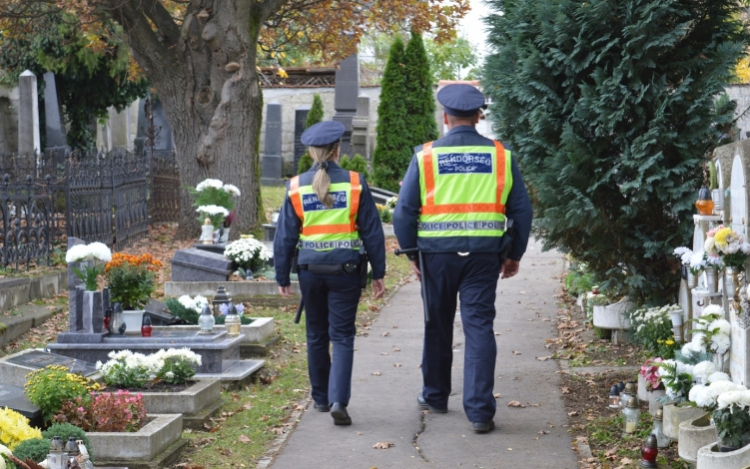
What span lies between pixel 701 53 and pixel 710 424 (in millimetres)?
3194

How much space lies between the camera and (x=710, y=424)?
5.59m

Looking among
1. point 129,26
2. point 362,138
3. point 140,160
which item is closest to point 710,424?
point 129,26

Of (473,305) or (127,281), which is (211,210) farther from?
(473,305)

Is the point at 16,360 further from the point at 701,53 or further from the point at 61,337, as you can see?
the point at 701,53

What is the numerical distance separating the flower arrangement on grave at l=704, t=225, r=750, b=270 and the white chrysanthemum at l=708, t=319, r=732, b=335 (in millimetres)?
400

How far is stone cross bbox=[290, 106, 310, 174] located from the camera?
3205cm

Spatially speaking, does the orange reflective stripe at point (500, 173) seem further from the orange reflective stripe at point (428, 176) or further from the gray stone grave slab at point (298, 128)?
the gray stone grave slab at point (298, 128)

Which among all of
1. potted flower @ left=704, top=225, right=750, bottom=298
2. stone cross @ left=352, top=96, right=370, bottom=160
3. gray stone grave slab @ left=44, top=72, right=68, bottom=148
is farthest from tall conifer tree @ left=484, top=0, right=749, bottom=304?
stone cross @ left=352, top=96, right=370, bottom=160

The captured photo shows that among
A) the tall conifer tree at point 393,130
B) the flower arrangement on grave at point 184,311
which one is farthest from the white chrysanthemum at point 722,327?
the tall conifer tree at point 393,130

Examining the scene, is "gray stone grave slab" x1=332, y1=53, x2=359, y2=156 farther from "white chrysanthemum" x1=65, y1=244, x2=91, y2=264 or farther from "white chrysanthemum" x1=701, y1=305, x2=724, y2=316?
"white chrysanthemum" x1=701, y1=305, x2=724, y2=316

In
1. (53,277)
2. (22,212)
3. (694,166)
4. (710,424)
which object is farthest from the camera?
(22,212)

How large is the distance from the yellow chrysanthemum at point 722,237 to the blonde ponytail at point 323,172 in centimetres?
250

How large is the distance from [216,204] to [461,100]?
8375 millimetres

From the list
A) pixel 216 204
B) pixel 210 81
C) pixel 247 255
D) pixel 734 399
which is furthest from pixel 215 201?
pixel 734 399
